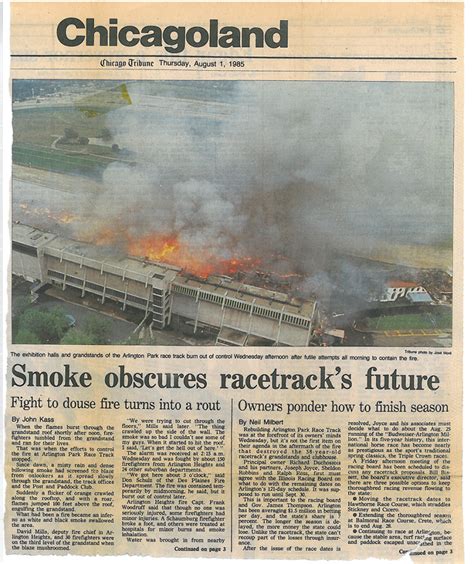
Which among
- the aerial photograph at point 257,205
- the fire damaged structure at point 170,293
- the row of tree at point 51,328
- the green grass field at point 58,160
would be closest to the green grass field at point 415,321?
the aerial photograph at point 257,205

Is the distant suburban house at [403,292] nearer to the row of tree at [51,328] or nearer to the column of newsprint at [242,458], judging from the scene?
the column of newsprint at [242,458]

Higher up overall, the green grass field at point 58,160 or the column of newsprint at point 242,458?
the green grass field at point 58,160

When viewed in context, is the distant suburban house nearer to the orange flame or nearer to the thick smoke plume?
the thick smoke plume

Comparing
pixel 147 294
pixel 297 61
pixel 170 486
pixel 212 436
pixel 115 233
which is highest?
pixel 297 61

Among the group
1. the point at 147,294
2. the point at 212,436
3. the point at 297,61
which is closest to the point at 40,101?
the point at 147,294

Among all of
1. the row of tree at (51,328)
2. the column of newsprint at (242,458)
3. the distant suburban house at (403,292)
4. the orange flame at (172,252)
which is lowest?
the column of newsprint at (242,458)

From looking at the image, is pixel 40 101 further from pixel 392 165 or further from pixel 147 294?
pixel 392 165

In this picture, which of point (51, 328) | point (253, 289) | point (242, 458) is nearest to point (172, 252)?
point (253, 289)

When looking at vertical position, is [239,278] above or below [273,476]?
above
